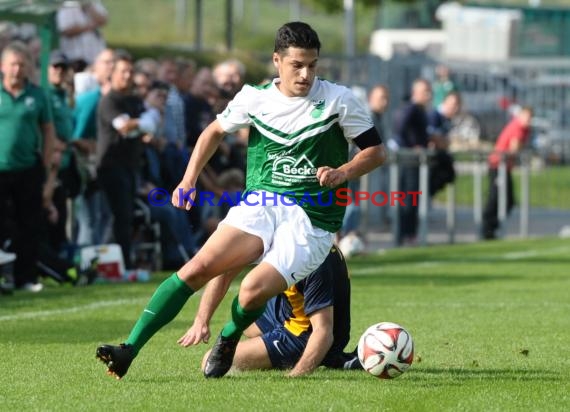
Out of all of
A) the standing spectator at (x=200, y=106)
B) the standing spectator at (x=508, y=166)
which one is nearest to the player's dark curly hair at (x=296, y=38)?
the standing spectator at (x=200, y=106)

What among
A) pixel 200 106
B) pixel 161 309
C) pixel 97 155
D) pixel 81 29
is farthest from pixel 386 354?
pixel 81 29

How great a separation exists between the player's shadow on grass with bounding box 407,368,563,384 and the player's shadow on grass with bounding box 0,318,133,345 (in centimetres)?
266

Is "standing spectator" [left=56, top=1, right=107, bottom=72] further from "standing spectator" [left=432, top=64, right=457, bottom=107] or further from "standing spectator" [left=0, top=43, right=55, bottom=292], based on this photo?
"standing spectator" [left=432, top=64, right=457, bottom=107]

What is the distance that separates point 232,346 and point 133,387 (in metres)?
0.68

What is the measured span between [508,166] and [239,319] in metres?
14.9

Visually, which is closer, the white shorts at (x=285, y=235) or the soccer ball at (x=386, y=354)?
the white shorts at (x=285, y=235)

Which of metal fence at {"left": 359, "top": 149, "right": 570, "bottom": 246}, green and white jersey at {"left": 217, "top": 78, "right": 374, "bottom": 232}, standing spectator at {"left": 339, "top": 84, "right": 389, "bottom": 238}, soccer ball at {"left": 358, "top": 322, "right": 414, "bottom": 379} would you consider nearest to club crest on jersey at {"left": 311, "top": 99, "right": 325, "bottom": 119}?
green and white jersey at {"left": 217, "top": 78, "right": 374, "bottom": 232}

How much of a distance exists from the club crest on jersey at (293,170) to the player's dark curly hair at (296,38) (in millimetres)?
619

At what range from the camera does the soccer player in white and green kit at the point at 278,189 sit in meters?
8.16

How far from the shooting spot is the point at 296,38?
27.0 ft

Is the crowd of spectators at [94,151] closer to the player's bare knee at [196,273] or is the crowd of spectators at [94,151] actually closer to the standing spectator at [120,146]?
the standing spectator at [120,146]

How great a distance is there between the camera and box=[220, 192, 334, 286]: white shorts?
8172 millimetres

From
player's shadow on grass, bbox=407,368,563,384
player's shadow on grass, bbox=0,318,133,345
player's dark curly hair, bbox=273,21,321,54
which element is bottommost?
player's shadow on grass, bbox=0,318,133,345

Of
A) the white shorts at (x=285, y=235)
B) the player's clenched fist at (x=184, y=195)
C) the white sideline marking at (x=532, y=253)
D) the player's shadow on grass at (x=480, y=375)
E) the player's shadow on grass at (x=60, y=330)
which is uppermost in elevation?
the player's clenched fist at (x=184, y=195)
